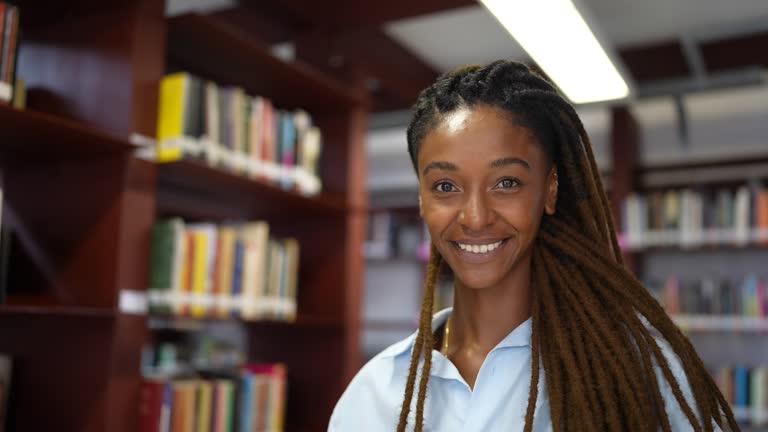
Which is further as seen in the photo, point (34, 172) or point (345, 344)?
point (345, 344)

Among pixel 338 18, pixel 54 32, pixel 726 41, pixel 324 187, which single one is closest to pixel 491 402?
pixel 54 32

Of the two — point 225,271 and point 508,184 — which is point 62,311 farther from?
point 508,184

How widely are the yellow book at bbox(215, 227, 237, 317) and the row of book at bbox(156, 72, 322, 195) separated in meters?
0.26

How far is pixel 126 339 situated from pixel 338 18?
6.76 feet

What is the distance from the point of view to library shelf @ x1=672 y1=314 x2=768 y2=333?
4.65 m

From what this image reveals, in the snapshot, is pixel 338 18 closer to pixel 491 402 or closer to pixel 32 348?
pixel 32 348

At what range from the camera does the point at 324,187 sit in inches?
141

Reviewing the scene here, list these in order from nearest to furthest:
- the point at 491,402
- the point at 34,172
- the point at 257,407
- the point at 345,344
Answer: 1. the point at 491,402
2. the point at 34,172
3. the point at 257,407
4. the point at 345,344

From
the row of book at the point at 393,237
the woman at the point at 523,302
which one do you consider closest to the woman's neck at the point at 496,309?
the woman at the point at 523,302

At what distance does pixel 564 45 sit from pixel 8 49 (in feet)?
7.65

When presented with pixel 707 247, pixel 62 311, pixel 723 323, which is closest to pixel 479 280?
pixel 62 311

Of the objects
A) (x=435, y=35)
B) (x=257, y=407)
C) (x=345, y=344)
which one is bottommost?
(x=257, y=407)

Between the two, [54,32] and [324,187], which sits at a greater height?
[54,32]

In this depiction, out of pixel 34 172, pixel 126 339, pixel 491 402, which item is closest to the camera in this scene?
pixel 491 402
